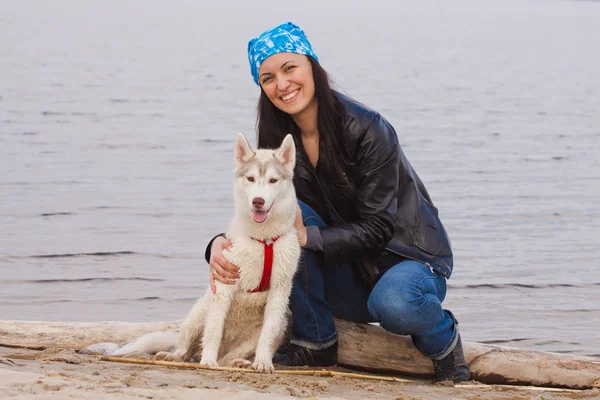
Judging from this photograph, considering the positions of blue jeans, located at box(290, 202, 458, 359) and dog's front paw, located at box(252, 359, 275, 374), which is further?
blue jeans, located at box(290, 202, 458, 359)

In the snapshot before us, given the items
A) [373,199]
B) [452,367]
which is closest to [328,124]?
[373,199]

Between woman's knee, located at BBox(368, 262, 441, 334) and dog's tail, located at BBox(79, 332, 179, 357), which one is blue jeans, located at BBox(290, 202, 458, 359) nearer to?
woman's knee, located at BBox(368, 262, 441, 334)

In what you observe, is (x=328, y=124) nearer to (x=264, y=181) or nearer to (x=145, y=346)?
(x=264, y=181)

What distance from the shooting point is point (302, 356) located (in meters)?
5.45

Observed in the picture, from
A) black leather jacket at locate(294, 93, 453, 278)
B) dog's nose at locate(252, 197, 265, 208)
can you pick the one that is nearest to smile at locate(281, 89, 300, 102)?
black leather jacket at locate(294, 93, 453, 278)

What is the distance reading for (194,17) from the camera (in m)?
62.6

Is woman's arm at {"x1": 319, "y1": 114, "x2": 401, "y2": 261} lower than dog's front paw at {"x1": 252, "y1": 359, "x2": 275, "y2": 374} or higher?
higher

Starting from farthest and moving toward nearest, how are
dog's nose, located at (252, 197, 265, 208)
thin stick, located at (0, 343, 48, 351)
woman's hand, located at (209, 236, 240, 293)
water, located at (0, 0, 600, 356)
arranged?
water, located at (0, 0, 600, 356) < thin stick, located at (0, 343, 48, 351) < woman's hand, located at (209, 236, 240, 293) < dog's nose, located at (252, 197, 265, 208)

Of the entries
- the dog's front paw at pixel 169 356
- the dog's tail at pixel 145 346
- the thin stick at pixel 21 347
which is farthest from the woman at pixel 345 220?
the thin stick at pixel 21 347

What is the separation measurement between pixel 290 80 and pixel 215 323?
4.69ft

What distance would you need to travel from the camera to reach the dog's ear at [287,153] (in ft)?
16.3

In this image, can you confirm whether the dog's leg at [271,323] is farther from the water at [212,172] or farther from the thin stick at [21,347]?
the water at [212,172]

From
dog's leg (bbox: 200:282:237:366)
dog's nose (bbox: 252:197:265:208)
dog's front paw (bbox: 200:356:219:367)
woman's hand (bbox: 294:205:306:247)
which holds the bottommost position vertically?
dog's front paw (bbox: 200:356:219:367)

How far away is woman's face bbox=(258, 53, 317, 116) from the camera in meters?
5.18
